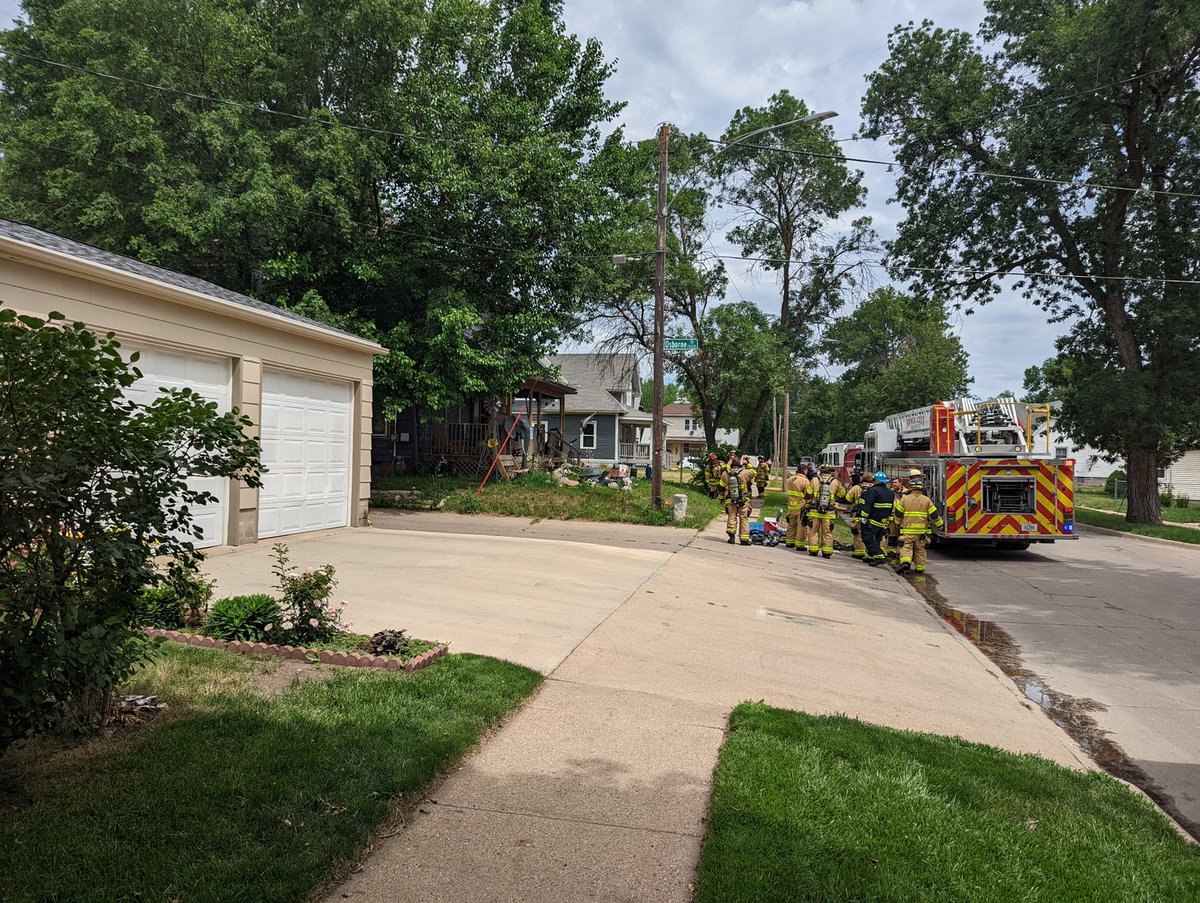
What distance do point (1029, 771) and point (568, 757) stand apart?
271 cm

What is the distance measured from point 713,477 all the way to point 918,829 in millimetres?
23100

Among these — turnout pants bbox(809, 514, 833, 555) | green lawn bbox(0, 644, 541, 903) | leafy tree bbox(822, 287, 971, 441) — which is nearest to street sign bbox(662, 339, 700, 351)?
turnout pants bbox(809, 514, 833, 555)

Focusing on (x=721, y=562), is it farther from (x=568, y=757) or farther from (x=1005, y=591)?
(x=568, y=757)

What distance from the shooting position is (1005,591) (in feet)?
37.1

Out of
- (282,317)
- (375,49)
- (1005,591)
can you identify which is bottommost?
(1005,591)

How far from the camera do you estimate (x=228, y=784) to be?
11.0 ft

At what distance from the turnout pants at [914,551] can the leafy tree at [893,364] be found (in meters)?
30.1

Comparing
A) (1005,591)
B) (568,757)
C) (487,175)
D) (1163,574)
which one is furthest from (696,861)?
(487,175)

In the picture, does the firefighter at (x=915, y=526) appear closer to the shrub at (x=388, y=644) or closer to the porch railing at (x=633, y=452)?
the shrub at (x=388, y=644)

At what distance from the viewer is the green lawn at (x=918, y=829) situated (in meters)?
3.01

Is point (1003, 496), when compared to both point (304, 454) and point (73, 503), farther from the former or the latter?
point (73, 503)

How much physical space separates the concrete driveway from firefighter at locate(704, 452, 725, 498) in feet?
36.7

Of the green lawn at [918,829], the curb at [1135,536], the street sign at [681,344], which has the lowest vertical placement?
the green lawn at [918,829]

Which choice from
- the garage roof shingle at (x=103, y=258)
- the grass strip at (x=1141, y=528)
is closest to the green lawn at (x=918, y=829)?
the garage roof shingle at (x=103, y=258)
